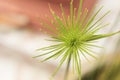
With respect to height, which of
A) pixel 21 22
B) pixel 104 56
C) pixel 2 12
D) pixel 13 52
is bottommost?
pixel 104 56

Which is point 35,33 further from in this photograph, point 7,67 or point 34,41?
point 7,67

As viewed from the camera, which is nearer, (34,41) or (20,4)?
(34,41)

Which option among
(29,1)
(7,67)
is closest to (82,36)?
(7,67)

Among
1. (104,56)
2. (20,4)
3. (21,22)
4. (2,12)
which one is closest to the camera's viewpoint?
(104,56)

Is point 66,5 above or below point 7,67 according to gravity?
above

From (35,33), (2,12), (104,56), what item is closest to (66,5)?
(35,33)

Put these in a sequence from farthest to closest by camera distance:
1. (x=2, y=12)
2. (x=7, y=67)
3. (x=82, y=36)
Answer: (x=2, y=12), (x=7, y=67), (x=82, y=36)
